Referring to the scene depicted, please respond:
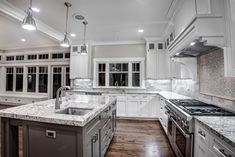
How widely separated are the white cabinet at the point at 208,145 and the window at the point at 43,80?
21.2 ft

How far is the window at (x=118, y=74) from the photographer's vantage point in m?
5.31

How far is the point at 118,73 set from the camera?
5.36 meters

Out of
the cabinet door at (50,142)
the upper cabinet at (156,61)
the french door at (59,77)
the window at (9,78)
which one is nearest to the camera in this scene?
the cabinet door at (50,142)

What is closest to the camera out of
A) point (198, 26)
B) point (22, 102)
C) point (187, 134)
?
point (198, 26)

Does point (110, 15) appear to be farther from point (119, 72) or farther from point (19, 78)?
point (19, 78)

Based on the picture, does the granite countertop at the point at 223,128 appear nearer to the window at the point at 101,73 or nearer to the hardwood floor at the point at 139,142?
the hardwood floor at the point at 139,142

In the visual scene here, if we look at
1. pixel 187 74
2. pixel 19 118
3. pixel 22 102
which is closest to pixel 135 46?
pixel 187 74

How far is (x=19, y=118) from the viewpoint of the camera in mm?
1576

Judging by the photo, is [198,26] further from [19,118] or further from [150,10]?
[19,118]

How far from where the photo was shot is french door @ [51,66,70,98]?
19.9ft

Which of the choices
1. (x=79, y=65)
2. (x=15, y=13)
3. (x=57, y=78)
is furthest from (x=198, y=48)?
(x=57, y=78)

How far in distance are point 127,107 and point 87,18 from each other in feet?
10.1

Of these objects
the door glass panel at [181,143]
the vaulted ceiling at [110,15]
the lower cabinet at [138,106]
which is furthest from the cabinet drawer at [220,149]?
the lower cabinet at [138,106]

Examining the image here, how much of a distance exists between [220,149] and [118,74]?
174 inches
